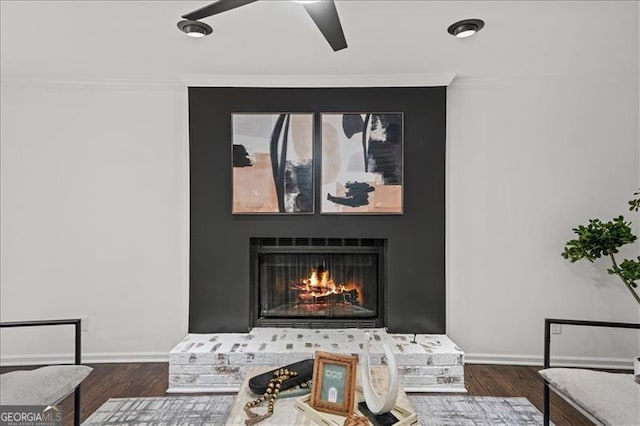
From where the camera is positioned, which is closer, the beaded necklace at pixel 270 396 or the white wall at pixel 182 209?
the beaded necklace at pixel 270 396

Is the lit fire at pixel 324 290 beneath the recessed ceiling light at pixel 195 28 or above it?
beneath

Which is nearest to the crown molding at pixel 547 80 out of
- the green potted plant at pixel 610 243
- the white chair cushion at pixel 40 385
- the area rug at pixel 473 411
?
the green potted plant at pixel 610 243

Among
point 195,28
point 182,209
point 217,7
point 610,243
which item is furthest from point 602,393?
point 182,209

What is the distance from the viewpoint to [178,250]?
3.49 meters

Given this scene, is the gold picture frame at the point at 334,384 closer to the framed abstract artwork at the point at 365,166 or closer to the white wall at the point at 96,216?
the framed abstract artwork at the point at 365,166

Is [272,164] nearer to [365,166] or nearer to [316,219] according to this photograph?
[316,219]

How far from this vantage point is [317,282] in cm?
356

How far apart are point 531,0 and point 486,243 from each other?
1.87 meters

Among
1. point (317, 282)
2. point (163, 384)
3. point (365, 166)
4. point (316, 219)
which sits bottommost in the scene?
point (163, 384)

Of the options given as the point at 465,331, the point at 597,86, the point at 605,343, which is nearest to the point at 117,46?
the point at 465,331

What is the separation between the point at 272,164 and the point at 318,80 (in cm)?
77

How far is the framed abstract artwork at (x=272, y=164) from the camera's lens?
11.1 ft

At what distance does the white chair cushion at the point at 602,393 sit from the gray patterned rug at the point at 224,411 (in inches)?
23.6

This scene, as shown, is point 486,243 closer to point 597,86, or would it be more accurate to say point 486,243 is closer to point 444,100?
point 444,100
